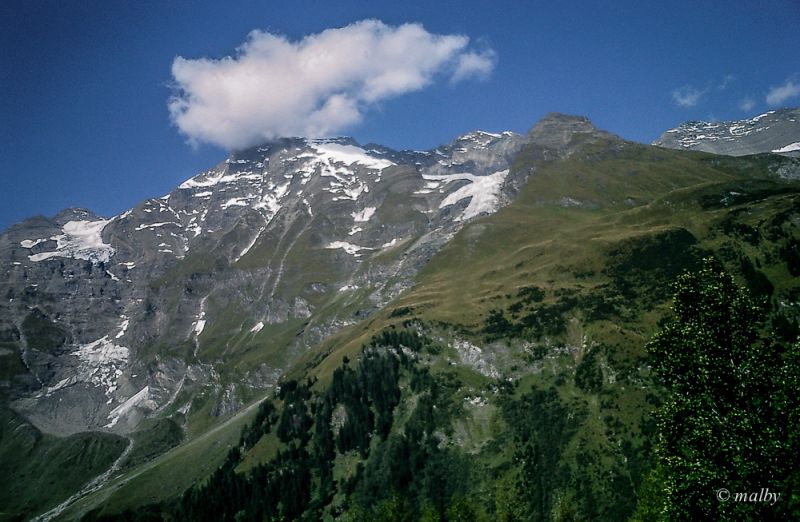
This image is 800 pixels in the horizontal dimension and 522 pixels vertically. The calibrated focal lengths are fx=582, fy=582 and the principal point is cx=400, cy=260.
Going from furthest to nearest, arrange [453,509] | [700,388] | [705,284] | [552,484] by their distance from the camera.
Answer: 1. [552,484]
2. [453,509]
3. [705,284]
4. [700,388]

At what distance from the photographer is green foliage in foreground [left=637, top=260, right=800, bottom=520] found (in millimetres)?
25422

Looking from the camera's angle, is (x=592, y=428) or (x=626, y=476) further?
(x=592, y=428)

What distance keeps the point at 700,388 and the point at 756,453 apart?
402cm

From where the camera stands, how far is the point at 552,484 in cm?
18738

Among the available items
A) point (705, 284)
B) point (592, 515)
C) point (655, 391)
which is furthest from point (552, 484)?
point (705, 284)

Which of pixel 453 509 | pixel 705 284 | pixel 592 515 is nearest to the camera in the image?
pixel 705 284

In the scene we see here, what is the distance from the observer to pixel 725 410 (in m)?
27.4

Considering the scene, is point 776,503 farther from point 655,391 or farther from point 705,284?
point 655,391

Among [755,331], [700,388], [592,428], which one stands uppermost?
[755,331]

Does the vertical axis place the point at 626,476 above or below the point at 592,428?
below

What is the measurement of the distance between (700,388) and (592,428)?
607 ft

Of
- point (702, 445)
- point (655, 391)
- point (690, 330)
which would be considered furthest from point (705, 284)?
point (655, 391)

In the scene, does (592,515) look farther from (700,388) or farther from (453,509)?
(700,388)

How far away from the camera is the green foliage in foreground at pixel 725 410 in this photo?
25.4 meters
